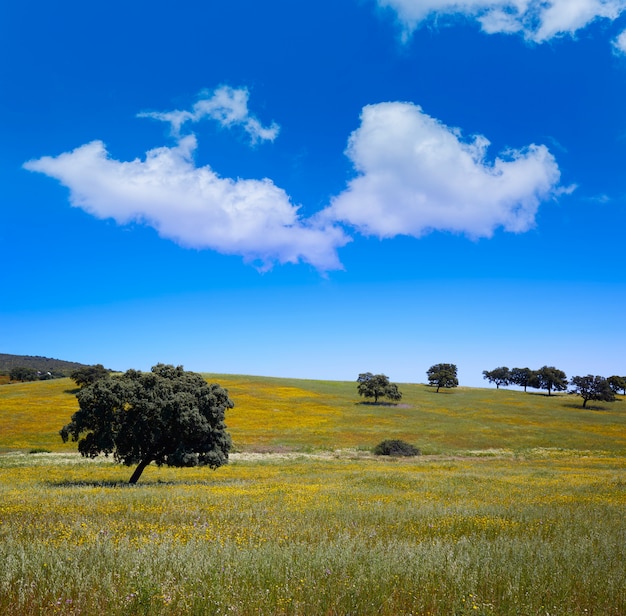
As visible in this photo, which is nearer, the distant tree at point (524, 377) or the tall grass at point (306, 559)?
the tall grass at point (306, 559)

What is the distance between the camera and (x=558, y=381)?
5369 inches

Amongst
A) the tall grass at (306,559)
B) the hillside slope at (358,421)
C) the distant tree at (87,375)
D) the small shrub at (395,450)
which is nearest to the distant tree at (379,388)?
the hillside slope at (358,421)

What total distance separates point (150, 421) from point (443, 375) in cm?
11800

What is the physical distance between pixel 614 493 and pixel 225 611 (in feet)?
66.9

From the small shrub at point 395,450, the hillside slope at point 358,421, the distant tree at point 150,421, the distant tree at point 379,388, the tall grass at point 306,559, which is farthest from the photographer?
the distant tree at point 379,388

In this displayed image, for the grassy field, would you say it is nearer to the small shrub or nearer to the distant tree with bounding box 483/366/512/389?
the small shrub

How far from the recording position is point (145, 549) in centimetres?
734

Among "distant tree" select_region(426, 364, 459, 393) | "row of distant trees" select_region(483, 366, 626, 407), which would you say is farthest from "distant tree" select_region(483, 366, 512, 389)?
"distant tree" select_region(426, 364, 459, 393)

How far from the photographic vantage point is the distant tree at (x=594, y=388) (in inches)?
4402

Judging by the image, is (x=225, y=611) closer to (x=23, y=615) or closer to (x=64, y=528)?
(x=23, y=615)

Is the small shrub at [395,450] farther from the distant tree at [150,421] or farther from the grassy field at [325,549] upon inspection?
the distant tree at [150,421]

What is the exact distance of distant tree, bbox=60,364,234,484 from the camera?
24094 mm

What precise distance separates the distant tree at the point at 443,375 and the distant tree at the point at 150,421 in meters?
115

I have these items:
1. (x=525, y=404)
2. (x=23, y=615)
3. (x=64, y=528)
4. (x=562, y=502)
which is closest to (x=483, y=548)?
(x=23, y=615)
